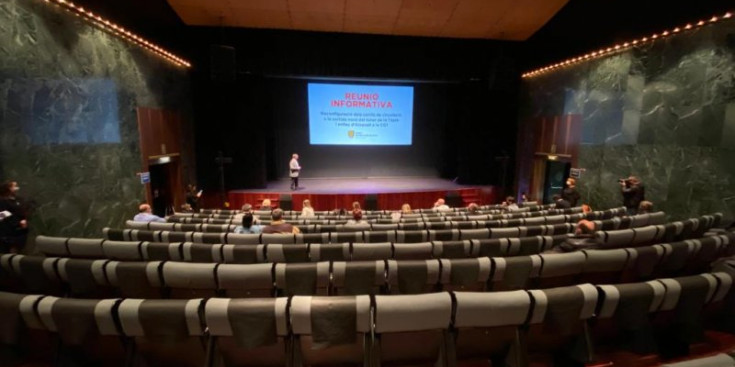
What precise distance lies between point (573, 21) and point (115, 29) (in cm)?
1019

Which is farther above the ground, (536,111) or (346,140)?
(536,111)

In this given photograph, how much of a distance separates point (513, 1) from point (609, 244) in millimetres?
6950

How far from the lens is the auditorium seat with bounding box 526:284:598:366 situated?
1.93 m

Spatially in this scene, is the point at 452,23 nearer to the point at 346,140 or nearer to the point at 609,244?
the point at 346,140

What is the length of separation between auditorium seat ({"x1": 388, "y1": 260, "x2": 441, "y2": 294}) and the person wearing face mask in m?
4.54

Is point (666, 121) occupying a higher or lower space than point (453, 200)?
higher

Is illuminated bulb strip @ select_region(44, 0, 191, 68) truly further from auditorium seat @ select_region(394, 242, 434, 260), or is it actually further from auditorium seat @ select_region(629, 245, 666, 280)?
auditorium seat @ select_region(629, 245, 666, 280)

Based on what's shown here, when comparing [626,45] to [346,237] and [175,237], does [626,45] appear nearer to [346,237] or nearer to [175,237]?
[346,237]

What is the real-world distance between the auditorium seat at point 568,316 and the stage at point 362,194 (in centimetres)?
674

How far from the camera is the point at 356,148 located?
1249 cm

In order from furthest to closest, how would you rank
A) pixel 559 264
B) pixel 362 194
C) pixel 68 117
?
pixel 362 194 < pixel 68 117 < pixel 559 264

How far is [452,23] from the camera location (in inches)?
359

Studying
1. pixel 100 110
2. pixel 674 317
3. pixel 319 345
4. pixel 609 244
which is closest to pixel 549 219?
pixel 609 244

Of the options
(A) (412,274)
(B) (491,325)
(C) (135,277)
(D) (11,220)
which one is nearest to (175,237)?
(C) (135,277)
